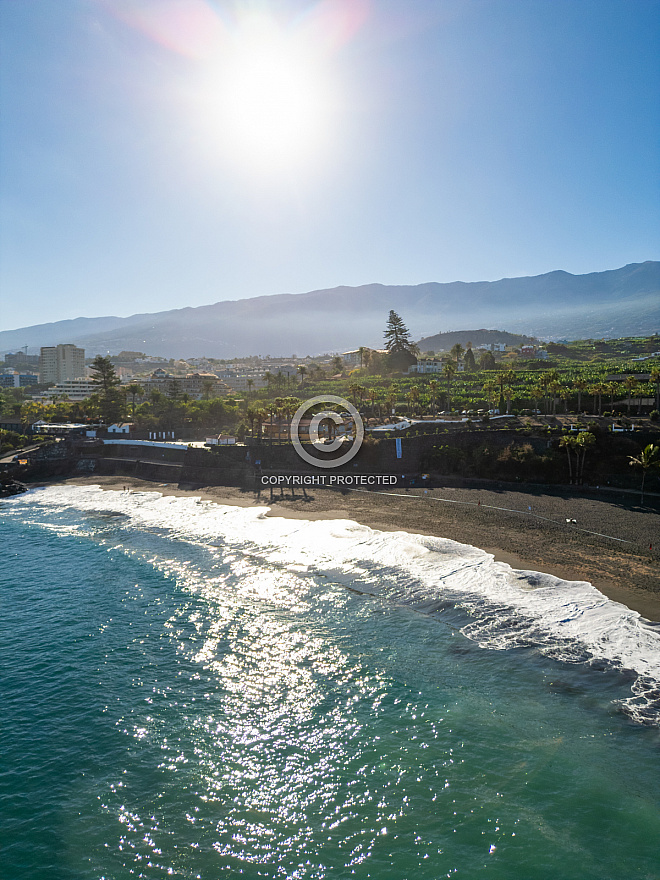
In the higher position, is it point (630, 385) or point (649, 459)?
point (630, 385)

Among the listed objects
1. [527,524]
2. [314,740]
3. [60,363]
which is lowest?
[314,740]

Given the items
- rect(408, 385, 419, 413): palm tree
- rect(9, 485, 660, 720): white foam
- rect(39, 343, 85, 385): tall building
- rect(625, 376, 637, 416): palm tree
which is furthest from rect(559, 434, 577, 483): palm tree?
rect(39, 343, 85, 385): tall building

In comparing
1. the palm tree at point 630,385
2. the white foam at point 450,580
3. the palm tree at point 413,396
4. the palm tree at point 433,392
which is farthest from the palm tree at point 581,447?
the palm tree at point 433,392

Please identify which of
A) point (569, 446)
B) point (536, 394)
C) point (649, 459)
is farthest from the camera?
point (536, 394)

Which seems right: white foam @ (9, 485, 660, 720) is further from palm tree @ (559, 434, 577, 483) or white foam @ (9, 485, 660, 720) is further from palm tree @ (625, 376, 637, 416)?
palm tree @ (625, 376, 637, 416)

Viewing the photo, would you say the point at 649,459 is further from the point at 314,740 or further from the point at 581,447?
the point at 314,740

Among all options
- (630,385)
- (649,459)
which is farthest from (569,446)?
(630,385)
